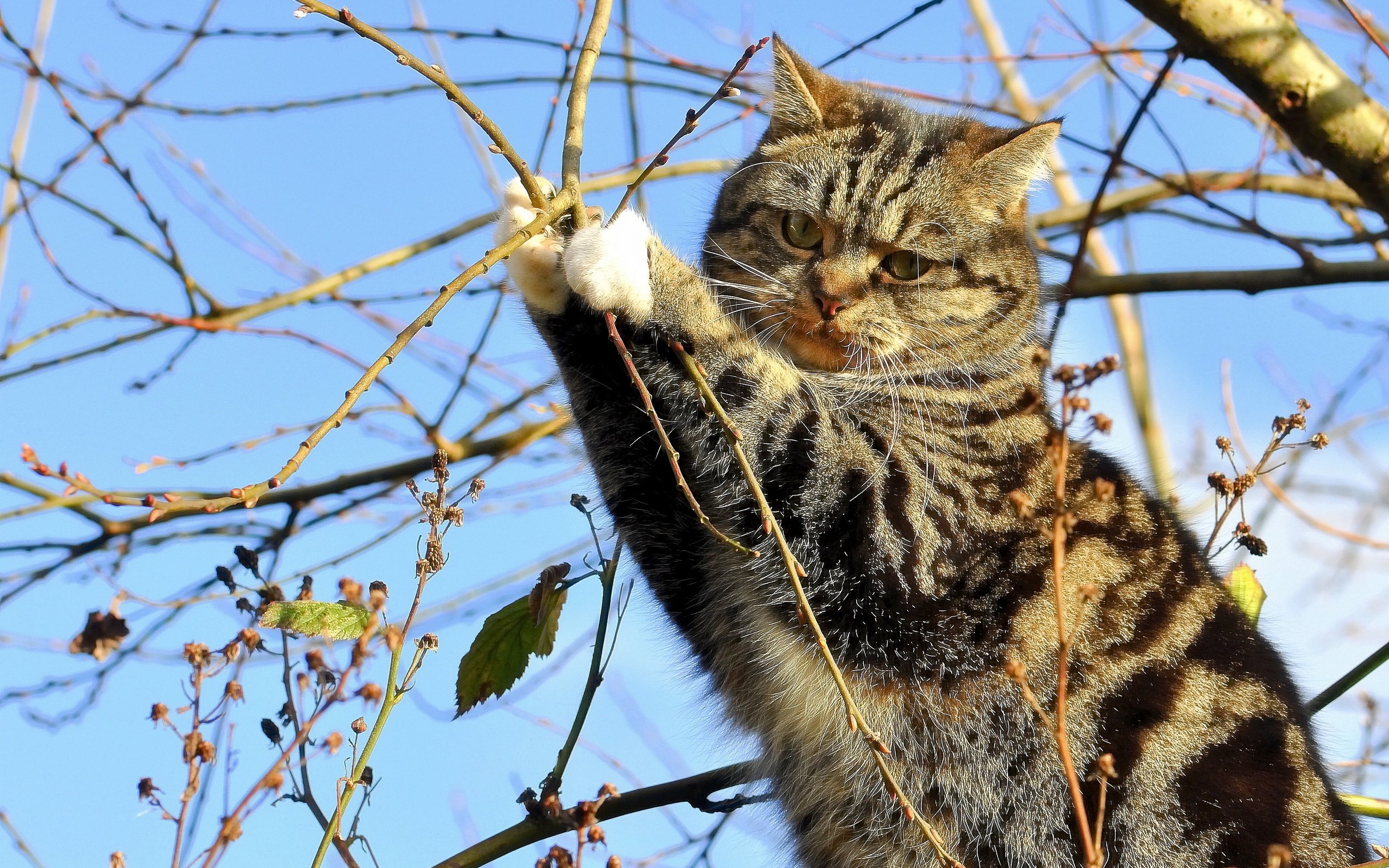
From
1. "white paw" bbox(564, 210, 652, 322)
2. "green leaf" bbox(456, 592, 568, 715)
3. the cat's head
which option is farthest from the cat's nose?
"green leaf" bbox(456, 592, 568, 715)

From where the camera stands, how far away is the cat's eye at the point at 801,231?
10.7 ft

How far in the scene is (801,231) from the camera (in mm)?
3270

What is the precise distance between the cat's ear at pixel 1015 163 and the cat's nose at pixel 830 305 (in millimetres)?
682

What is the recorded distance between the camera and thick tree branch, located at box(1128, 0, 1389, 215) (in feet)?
11.2

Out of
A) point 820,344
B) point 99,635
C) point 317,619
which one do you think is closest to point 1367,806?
point 820,344

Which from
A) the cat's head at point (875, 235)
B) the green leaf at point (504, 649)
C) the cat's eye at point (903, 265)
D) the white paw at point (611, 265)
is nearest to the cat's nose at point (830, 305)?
the cat's head at point (875, 235)

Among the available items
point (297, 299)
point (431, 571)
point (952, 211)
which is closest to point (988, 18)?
point (952, 211)

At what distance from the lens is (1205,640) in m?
2.92

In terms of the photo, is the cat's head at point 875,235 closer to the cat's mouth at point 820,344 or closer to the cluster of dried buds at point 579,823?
the cat's mouth at point 820,344

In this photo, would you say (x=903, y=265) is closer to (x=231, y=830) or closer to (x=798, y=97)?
(x=798, y=97)

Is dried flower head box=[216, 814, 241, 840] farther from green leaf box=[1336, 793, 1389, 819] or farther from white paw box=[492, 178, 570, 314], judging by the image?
green leaf box=[1336, 793, 1389, 819]

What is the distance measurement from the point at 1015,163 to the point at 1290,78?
0.88 meters

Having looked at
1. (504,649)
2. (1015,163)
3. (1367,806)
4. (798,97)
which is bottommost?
(1367,806)

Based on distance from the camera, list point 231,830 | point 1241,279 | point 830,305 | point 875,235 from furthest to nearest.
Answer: point 1241,279 < point 875,235 < point 830,305 < point 231,830
